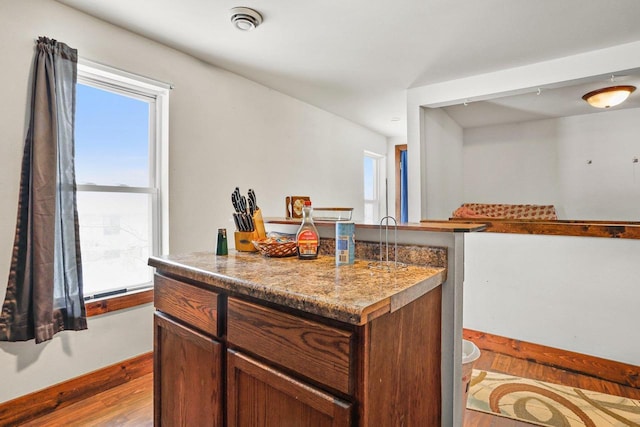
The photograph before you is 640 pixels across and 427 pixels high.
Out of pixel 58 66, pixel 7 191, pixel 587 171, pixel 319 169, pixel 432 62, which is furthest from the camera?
pixel 587 171

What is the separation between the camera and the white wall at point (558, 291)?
2162 millimetres

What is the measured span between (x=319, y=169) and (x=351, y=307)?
3.26 metres

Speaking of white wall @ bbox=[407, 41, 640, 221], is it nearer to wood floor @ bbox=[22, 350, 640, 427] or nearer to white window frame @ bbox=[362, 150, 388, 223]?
wood floor @ bbox=[22, 350, 640, 427]

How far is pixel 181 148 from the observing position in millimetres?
2457

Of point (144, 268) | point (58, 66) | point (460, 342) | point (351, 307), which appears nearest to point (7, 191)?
point (58, 66)

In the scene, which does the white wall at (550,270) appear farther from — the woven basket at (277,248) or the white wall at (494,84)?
the woven basket at (277,248)

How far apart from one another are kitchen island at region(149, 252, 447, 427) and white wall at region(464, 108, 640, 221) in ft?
15.1

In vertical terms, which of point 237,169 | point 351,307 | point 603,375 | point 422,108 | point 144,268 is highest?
point 422,108

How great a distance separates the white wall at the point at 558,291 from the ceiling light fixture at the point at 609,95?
1790mm

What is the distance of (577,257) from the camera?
7.64 feet

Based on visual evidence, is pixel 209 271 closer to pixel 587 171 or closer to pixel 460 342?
pixel 460 342

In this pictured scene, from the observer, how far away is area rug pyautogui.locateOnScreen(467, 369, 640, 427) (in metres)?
1.78

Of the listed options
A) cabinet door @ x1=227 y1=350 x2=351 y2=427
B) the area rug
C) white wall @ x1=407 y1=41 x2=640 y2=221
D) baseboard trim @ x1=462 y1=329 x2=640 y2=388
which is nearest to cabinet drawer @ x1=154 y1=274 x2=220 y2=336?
cabinet door @ x1=227 y1=350 x2=351 y2=427

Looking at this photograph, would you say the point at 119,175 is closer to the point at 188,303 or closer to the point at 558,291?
the point at 188,303
